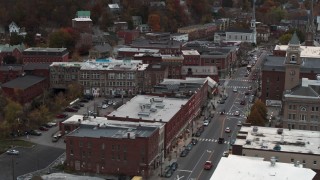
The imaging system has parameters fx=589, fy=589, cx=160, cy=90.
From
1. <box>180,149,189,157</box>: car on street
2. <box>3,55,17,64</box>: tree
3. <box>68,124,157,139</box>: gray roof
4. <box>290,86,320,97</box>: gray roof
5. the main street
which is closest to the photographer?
<box>68,124,157,139</box>: gray roof

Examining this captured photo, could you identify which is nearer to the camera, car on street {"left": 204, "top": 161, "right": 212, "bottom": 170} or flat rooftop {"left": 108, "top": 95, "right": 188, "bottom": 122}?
car on street {"left": 204, "top": 161, "right": 212, "bottom": 170}

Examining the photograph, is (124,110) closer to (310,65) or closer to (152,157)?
(152,157)

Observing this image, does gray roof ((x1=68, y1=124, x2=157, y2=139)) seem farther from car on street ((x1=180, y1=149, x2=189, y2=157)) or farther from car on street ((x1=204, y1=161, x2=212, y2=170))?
car on street ((x1=204, y1=161, x2=212, y2=170))

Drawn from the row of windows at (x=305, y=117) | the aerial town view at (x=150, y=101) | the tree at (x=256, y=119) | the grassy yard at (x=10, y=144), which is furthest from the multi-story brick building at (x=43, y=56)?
the row of windows at (x=305, y=117)

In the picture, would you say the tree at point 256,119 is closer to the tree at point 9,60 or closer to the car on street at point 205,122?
the car on street at point 205,122

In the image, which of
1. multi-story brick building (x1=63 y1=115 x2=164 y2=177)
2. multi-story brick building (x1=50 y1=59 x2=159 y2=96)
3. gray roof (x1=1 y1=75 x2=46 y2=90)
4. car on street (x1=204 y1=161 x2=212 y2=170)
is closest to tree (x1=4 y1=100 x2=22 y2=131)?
gray roof (x1=1 y1=75 x2=46 y2=90)

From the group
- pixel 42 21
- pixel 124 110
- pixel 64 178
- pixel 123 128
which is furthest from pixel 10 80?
pixel 42 21

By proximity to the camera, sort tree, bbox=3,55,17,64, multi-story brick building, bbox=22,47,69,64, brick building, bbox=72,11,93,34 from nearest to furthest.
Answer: multi-story brick building, bbox=22,47,69,64 < tree, bbox=3,55,17,64 < brick building, bbox=72,11,93,34
